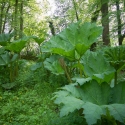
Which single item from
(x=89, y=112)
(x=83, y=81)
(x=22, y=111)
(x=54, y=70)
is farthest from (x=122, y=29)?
(x=89, y=112)

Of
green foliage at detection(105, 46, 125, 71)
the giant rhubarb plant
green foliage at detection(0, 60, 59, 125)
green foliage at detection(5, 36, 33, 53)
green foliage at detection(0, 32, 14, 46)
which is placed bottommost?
green foliage at detection(0, 60, 59, 125)

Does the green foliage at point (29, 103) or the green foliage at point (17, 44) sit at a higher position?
the green foliage at point (17, 44)

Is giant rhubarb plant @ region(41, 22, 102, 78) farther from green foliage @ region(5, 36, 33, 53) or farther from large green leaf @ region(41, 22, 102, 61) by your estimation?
green foliage @ region(5, 36, 33, 53)

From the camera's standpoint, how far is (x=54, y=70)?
13.2 feet

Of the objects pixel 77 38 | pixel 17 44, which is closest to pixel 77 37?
pixel 77 38

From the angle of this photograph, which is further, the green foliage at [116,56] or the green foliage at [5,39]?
the green foliage at [5,39]

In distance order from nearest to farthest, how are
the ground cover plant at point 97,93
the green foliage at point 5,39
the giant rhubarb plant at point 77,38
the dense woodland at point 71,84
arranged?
the ground cover plant at point 97,93 → the dense woodland at point 71,84 → the giant rhubarb plant at point 77,38 → the green foliage at point 5,39

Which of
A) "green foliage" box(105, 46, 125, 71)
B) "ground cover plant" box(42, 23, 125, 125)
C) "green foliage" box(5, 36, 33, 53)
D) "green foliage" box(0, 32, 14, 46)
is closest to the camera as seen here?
"ground cover plant" box(42, 23, 125, 125)

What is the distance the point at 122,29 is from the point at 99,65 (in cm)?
442

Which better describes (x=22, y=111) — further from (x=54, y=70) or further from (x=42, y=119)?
(x=54, y=70)

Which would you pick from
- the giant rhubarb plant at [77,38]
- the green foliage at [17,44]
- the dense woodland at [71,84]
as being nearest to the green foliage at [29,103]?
the dense woodland at [71,84]

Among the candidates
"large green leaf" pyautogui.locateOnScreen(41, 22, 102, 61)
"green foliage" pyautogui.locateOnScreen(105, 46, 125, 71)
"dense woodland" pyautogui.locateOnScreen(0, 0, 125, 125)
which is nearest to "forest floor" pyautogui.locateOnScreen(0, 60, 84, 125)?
"dense woodland" pyautogui.locateOnScreen(0, 0, 125, 125)

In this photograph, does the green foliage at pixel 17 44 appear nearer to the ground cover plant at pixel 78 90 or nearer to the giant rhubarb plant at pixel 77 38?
the ground cover plant at pixel 78 90

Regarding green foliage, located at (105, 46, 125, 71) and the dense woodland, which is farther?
green foliage, located at (105, 46, 125, 71)
